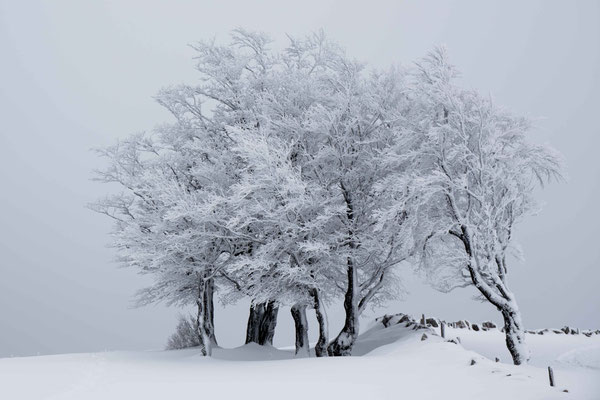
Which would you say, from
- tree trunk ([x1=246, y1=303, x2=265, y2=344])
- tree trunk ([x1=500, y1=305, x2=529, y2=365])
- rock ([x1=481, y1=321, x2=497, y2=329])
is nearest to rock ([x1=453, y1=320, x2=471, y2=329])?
rock ([x1=481, y1=321, x2=497, y2=329])

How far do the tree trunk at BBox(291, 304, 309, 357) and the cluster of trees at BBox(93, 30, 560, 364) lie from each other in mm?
89

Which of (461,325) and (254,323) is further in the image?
(461,325)

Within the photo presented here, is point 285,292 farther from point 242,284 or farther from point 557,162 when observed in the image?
point 557,162

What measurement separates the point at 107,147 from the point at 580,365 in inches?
596

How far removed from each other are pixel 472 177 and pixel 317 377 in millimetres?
7442

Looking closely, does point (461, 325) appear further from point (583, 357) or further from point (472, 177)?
point (472, 177)

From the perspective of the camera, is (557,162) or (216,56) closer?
(557,162)

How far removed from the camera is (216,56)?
61.8ft

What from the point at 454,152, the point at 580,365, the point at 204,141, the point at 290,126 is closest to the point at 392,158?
the point at 454,152

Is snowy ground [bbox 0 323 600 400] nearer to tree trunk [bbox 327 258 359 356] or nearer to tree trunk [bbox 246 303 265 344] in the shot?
tree trunk [bbox 327 258 359 356]

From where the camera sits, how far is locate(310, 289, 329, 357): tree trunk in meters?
16.8

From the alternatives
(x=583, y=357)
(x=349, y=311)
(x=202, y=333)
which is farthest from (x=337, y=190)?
(x=583, y=357)

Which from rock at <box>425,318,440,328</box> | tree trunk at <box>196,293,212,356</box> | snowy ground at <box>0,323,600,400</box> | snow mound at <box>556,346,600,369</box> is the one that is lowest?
snowy ground at <box>0,323,600,400</box>

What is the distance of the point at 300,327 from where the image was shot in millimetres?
19016
